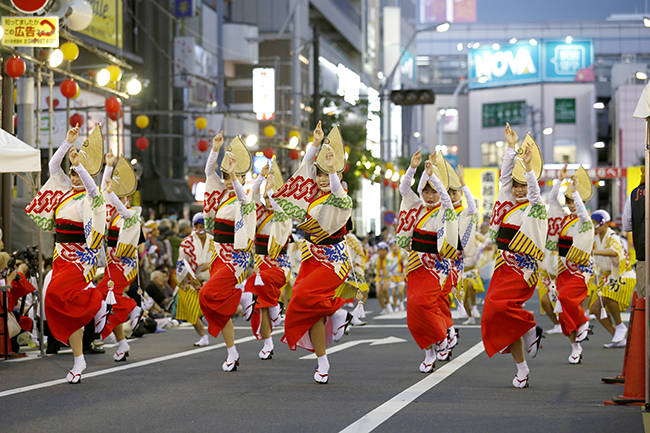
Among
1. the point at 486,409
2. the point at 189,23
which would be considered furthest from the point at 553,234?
the point at 189,23

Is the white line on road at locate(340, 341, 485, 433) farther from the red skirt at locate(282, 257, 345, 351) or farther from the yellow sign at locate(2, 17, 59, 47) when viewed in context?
the yellow sign at locate(2, 17, 59, 47)

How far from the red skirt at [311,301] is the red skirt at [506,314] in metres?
1.41

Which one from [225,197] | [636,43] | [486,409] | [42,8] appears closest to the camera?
[486,409]

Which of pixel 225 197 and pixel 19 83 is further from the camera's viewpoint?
pixel 19 83

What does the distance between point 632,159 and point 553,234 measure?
5426 cm

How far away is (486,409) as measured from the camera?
696 centimetres

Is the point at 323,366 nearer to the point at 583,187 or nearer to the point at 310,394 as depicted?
the point at 310,394

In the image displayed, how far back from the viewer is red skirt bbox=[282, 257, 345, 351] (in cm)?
841

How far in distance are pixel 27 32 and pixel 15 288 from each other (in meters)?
3.35

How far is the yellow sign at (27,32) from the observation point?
1173cm

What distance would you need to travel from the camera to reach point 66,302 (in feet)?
28.0

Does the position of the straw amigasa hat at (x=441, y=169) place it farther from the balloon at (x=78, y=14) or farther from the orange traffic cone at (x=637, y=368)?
the balloon at (x=78, y=14)

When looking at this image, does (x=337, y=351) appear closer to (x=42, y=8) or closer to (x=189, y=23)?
(x=42, y=8)

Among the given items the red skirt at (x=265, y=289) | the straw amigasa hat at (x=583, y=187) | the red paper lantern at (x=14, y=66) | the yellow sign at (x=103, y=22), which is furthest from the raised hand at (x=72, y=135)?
the yellow sign at (x=103, y=22)
